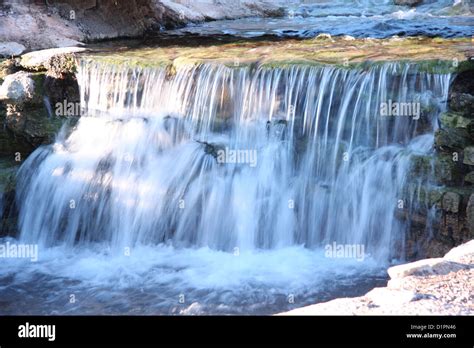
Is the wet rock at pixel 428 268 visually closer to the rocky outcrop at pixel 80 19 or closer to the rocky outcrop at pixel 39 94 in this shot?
the rocky outcrop at pixel 39 94

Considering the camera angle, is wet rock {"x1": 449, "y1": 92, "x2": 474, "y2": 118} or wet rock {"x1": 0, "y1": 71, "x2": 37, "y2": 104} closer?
wet rock {"x1": 449, "y1": 92, "x2": 474, "y2": 118}

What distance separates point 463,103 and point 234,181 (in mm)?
2951

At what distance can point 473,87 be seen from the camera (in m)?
8.18

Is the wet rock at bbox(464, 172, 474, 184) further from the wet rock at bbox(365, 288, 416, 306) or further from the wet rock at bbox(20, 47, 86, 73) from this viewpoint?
the wet rock at bbox(20, 47, 86, 73)

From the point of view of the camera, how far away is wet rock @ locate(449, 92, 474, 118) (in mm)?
7867

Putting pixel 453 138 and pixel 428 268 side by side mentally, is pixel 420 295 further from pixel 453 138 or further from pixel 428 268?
pixel 453 138

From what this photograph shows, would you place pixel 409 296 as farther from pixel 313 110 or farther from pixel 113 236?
pixel 113 236

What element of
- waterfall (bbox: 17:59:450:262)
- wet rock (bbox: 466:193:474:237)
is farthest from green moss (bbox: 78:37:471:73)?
wet rock (bbox: 466:193:474:237)

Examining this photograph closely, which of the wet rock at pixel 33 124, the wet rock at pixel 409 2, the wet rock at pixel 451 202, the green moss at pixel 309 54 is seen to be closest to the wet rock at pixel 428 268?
the wet rock at pixel 451 202

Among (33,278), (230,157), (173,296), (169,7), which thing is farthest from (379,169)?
(169,7)

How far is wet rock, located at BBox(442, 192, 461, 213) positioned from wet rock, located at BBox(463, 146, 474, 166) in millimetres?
404

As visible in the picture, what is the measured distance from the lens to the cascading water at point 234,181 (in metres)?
7.81

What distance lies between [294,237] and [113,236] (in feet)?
7.93

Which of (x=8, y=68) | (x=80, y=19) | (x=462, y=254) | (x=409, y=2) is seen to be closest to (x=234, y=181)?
(x=462, y=254)
